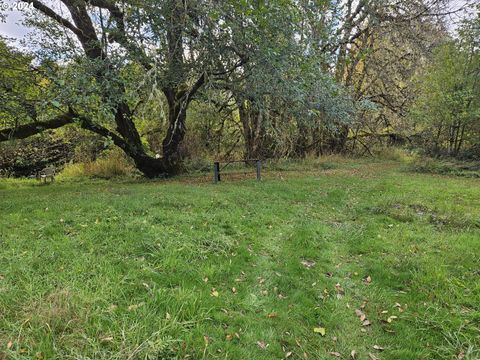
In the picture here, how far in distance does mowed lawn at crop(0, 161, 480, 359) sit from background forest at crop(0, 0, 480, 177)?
243 centimetres

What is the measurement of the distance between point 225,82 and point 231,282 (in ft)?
22.4

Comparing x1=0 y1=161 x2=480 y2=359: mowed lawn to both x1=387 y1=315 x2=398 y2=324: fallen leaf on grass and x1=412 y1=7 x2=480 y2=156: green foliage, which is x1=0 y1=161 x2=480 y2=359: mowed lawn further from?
x1=412 y1=7 x2=480 y2=156: green foliage

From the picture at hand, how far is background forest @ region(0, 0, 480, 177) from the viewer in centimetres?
668

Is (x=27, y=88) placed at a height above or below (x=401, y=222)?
above

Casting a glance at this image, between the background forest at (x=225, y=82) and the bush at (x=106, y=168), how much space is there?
0.25ft

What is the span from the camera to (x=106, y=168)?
13641mm

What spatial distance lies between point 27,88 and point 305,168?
10449mm

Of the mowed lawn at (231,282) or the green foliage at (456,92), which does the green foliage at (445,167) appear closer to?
the green foliage at (456,92)

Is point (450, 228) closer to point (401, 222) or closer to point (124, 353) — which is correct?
point (401, 222)

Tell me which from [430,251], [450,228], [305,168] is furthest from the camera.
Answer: [305,168]

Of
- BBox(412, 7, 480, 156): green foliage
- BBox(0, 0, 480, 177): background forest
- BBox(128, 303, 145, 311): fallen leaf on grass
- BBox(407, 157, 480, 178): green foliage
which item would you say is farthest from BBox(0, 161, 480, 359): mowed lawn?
BBox(412, 7, 480, 156): green foliage

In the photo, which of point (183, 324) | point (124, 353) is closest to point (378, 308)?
point (183, 324)

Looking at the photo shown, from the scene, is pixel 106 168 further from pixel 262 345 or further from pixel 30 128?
pixel 262 345

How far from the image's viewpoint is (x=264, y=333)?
3.03m
